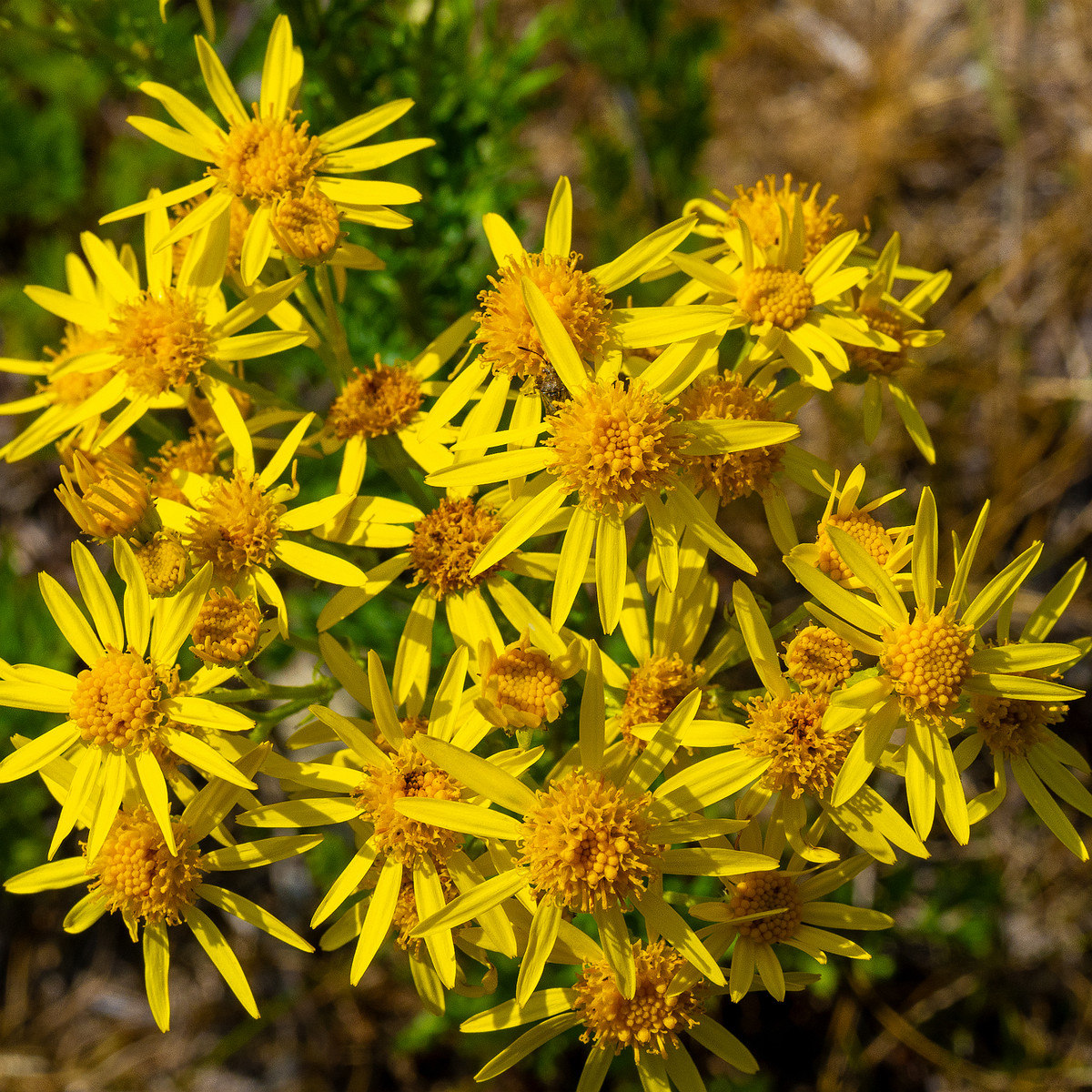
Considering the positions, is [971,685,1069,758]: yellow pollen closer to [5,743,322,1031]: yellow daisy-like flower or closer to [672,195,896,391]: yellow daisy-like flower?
[672,195,896,391]: yellow daisy-like flower

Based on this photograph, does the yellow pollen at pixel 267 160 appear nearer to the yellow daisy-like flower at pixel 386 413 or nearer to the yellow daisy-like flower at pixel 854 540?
the yellow daisy-like flower at pixel 386 413

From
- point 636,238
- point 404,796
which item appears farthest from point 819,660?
point 636,238

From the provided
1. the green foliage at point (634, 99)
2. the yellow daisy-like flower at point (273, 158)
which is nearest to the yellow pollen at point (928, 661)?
the yellow daisy-like flower at point (273, 158)

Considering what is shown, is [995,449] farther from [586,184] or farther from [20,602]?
[20,602]

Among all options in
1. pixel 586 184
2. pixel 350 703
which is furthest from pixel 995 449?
pixel 350 703

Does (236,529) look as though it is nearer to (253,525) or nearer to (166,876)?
(253,525)

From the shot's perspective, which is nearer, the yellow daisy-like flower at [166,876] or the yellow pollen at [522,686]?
the yellow pollen at [522,686]
